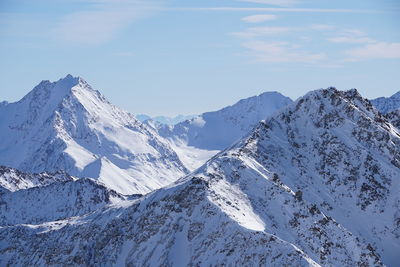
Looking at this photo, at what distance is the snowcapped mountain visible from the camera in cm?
14350

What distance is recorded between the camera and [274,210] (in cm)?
15438

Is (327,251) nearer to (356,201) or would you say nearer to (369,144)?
(356,201)

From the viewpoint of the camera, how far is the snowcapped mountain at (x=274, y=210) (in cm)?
14350

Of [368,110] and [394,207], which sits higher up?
[368,110]

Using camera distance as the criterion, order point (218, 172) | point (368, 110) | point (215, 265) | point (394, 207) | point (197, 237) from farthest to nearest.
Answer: point (368, 110)
point (394, 207)
point (218, 172)
point (197, 237)
point (215, 265)

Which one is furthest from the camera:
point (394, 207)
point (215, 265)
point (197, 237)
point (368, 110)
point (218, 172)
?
point (368, 110)

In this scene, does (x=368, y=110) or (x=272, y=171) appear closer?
(x=272, y=171)

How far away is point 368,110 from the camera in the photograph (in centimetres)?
19350

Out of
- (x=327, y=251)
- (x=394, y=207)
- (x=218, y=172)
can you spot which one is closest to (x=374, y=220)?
(x=394, y=207)

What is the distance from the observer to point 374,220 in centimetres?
17025

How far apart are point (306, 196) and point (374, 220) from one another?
1799 cm

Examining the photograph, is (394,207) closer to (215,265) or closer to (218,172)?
(218,172)

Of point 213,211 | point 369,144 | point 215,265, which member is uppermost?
point 369,144

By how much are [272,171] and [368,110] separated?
4093 cm
